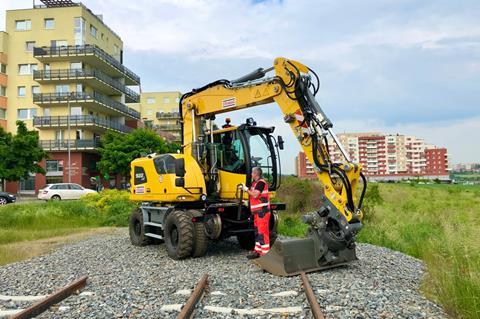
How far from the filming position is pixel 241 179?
10.0 metres

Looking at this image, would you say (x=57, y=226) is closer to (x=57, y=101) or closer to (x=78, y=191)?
(x=78, y=191)

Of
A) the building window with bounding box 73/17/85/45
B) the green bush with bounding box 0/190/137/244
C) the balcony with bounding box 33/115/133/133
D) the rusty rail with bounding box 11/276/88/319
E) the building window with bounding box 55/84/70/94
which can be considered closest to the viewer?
the rusty rail with bounding box 11/276/88/319

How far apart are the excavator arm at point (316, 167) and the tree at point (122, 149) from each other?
35.8m

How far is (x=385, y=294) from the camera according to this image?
603 cm

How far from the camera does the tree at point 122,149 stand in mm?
45344

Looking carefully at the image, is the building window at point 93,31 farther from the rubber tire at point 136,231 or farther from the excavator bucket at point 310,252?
the excavator bucket at point 310,252

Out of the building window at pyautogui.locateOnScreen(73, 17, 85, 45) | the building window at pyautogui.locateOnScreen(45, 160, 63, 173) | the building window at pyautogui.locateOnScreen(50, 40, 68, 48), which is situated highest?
the building window at pyautogui.locateOnScreen(73, 17, 85, 45)

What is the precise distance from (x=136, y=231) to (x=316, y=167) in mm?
6626

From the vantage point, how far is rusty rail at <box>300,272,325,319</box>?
16.7 feet

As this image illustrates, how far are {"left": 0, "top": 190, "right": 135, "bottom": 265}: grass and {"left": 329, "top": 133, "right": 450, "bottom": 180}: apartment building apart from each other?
122374mm

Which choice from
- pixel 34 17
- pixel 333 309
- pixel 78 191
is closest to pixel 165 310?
pixel 333 309

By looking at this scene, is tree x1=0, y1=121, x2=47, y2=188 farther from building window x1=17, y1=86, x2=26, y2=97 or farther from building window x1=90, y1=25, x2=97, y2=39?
building window x1=90, y1=25, x2=97, y2=39

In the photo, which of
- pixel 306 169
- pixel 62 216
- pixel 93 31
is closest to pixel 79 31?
pixel 93 31

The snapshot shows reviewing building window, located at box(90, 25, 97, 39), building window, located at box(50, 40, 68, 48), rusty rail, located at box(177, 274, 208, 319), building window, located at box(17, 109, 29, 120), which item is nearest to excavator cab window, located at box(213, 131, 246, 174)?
rusty rail, located at box(177, 274, 208, 319)
